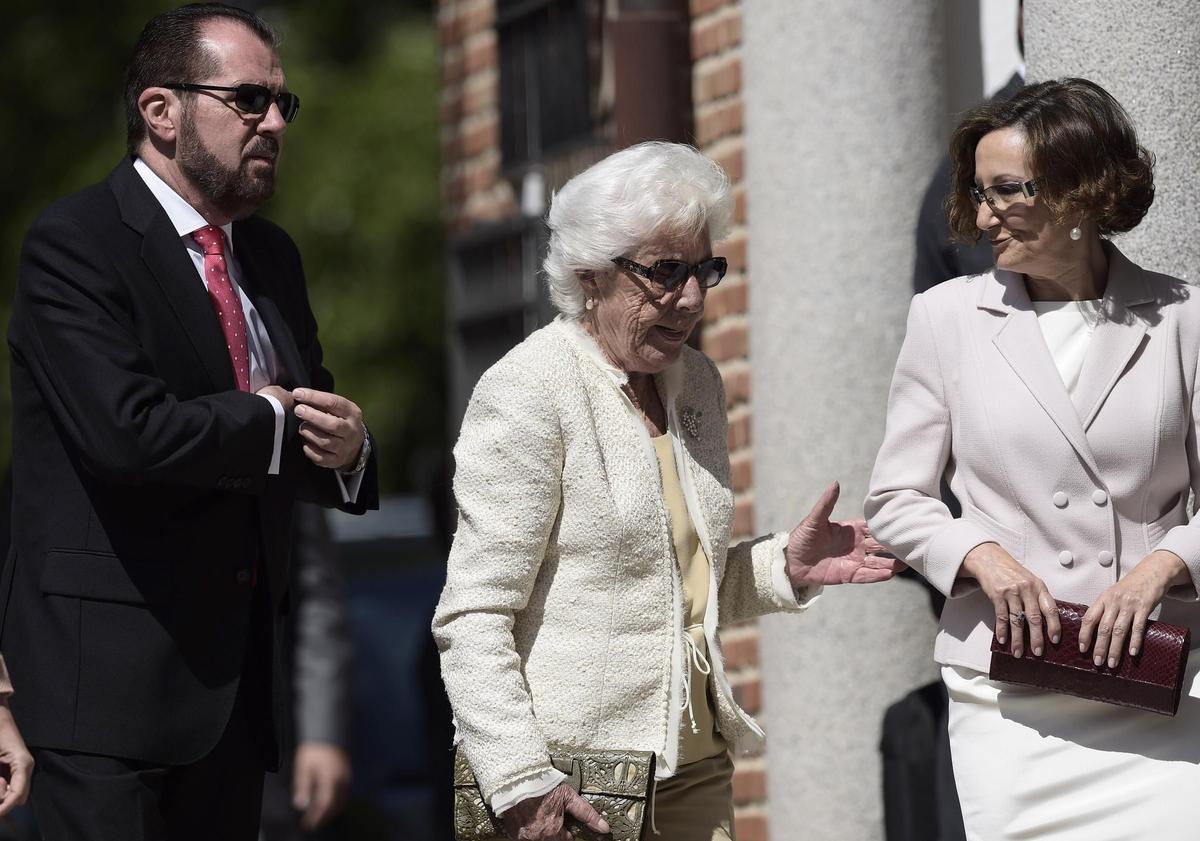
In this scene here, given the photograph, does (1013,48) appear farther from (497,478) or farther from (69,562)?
(69,562)

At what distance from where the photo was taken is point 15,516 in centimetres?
420

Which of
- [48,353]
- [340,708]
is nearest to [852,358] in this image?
[340,708]

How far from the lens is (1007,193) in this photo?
398 cm

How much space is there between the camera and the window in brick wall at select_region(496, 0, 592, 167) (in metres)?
7.39

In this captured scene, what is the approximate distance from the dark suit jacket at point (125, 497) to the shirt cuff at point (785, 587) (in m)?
0.96

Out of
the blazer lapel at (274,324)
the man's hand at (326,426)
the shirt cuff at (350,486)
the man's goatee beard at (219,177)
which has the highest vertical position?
the man's goatee beard at (219,177)

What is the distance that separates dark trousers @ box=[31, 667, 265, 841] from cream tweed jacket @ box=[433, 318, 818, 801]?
1.50ft

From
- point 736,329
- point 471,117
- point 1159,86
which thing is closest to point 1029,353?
point 1159,86

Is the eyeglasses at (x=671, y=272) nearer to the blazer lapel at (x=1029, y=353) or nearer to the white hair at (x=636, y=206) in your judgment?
the white hair at (x=636, y=206)

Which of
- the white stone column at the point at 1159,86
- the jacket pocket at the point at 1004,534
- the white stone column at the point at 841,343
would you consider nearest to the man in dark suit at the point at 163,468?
the jacket pocket at the point at 1004,534

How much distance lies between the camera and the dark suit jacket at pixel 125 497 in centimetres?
401

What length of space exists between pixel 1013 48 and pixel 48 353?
3196 millimetres

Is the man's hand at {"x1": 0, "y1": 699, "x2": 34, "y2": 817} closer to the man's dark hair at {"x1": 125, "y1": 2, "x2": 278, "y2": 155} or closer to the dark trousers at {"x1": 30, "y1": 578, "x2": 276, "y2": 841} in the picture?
the dark trousers at {"x1": 30, "y1": 578, "x2": 276, "y2": 841}

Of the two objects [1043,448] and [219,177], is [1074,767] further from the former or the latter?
[219,177]
